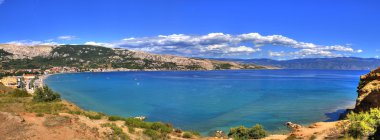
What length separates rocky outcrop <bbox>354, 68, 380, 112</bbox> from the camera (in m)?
42.3

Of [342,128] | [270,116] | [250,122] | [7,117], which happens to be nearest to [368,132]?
[342,128]

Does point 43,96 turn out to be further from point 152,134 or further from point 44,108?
point 152,134

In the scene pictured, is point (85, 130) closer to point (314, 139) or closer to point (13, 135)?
point (13, 135)

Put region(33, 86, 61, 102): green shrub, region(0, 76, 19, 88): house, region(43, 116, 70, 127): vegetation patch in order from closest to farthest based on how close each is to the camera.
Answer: region(43, 116, 70, 127): vegetation patch < region(33, 86, 61, 102): green shrub < region(0, 76, 19, 88): house

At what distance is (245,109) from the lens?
72375 mm

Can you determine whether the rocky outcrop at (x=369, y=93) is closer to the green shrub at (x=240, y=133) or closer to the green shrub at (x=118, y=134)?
the green shrub at (x=240, y=133)

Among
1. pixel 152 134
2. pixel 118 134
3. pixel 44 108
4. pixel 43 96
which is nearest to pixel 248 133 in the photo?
pixel 152 134

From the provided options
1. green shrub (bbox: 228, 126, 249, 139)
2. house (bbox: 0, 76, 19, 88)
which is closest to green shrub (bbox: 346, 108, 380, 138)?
green shrub (bbox: 228, 126, 249, 139)

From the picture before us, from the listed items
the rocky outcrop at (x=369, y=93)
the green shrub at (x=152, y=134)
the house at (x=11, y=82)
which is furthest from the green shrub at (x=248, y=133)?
the house at (x=11, y=82)

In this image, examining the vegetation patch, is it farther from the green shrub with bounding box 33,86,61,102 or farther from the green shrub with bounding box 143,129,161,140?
the green shrub with bounding box 33,86,61,102

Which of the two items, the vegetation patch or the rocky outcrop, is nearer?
the vegetation patch

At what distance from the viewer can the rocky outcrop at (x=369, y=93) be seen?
42312mm

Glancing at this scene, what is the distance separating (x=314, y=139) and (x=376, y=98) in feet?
66.3

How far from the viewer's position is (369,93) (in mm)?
44219
